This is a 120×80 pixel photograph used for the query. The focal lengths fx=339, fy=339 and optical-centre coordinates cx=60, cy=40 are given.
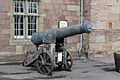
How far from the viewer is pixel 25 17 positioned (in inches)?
637

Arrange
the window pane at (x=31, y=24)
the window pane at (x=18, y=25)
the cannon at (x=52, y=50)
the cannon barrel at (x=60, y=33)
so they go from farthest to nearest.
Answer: the window pane at (x=31, y=24) → the window pane at (x=18, y=25) → the cannon at (x=52, y=50) → the cannon barrel at (x=60, y=33)

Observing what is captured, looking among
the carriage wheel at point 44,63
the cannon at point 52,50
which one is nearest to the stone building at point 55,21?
the cannon at point 52,50

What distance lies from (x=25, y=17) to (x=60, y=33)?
4821 millimetres

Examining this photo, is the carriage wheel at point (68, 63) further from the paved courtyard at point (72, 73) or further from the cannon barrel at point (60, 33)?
A: the cannon barrel at point (60, 33)

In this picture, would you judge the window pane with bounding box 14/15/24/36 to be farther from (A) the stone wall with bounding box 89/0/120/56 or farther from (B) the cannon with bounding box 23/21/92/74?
(A) the stone wall with bounding box 89/0/120/56

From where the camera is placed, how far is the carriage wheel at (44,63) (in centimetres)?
1142

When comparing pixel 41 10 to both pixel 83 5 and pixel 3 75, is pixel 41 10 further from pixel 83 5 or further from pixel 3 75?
pixel 3 75

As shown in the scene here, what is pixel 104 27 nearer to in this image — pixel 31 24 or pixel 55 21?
pixel 55 21

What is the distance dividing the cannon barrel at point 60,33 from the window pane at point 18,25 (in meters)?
3.71

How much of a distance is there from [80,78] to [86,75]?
2.45ft

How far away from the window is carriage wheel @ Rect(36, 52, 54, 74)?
442cm

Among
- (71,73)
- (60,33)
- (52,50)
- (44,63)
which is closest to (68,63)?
(71,73)

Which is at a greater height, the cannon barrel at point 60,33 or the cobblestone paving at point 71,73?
the cannon barrel at point 60,33

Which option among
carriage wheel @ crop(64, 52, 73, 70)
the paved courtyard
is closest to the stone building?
the paved courtyard
